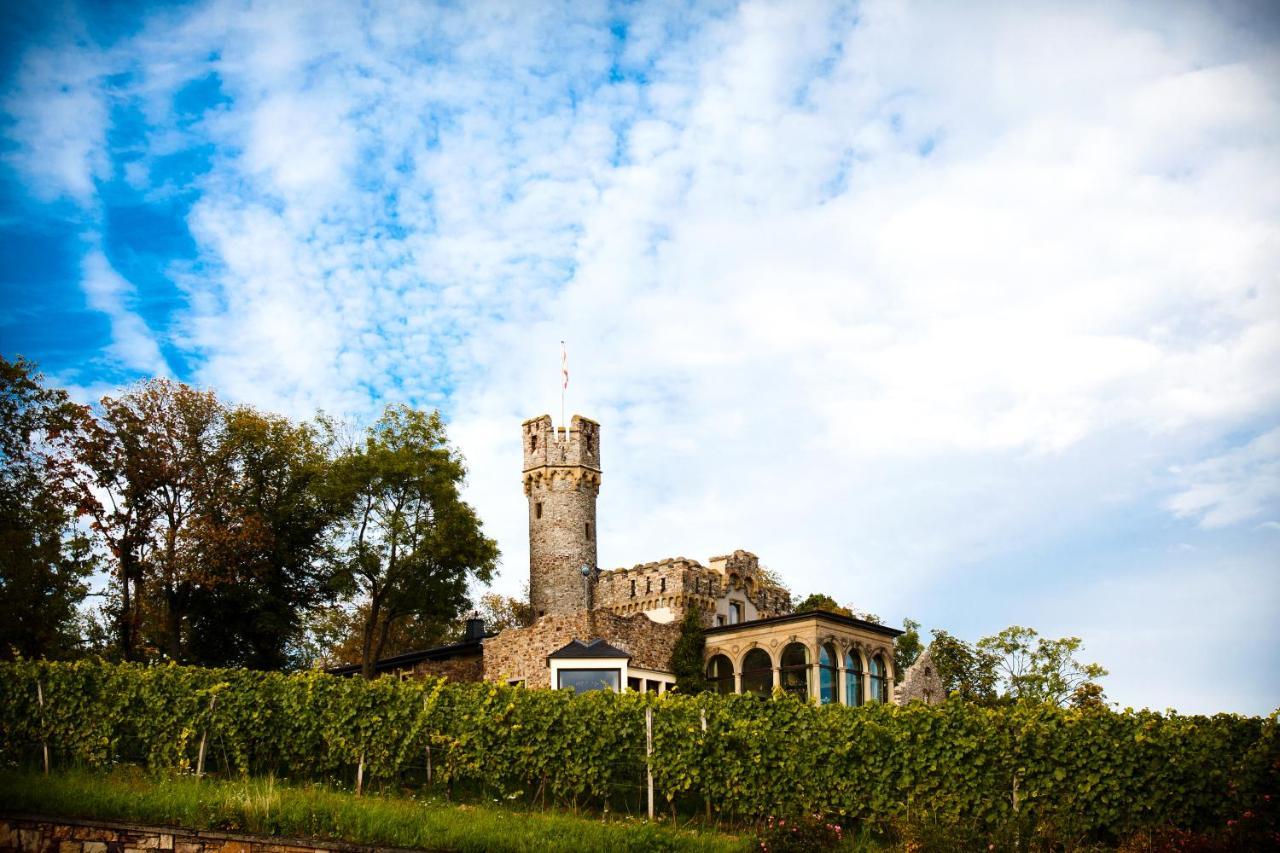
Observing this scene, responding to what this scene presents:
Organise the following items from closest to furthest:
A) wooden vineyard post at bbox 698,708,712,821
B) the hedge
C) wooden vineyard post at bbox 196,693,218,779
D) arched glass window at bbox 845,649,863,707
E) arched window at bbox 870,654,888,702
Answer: the hedge, wooden vineyard post at bbox 698,708,712,821, wooden vineyard post at bbox 196,693,218,779, arched glass window at bbox 845,649,863,707, arched window at bbox 870,654,888,702

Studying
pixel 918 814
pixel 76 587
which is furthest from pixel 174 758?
pixel 76 587

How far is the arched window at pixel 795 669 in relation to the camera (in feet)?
109

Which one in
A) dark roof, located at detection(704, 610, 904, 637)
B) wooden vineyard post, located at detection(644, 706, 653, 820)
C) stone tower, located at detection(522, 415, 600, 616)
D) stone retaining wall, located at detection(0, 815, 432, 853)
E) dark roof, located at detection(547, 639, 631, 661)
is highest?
stone tower, located at detection(522, 415, 600, 616)

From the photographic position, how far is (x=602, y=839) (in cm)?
1536

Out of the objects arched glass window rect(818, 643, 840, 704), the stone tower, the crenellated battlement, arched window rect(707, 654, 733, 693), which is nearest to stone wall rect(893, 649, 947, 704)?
arched glass window rect(818, 643, 840, 704)

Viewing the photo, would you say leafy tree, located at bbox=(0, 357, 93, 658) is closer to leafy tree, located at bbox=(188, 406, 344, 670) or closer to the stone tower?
leafy tree, located at bbox=(188, 406, 344, 670)

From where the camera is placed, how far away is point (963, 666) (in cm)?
5175

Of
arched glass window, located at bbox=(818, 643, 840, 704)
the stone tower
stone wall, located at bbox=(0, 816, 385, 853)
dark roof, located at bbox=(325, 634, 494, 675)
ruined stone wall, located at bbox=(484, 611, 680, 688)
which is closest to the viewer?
stone wall, located at bbox=(0, 816, 385, 853)

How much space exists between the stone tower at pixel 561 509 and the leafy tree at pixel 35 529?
16197 mm

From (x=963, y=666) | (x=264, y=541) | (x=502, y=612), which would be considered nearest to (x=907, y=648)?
(x=963, y=666)

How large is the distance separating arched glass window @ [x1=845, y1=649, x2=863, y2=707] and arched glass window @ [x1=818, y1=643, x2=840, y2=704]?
1.42 ft

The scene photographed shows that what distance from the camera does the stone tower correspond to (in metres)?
42.1

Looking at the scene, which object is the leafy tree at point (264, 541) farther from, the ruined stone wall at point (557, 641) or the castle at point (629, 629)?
the ruined stone wall at point (557, 641)

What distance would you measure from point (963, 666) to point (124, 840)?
1698 inches
